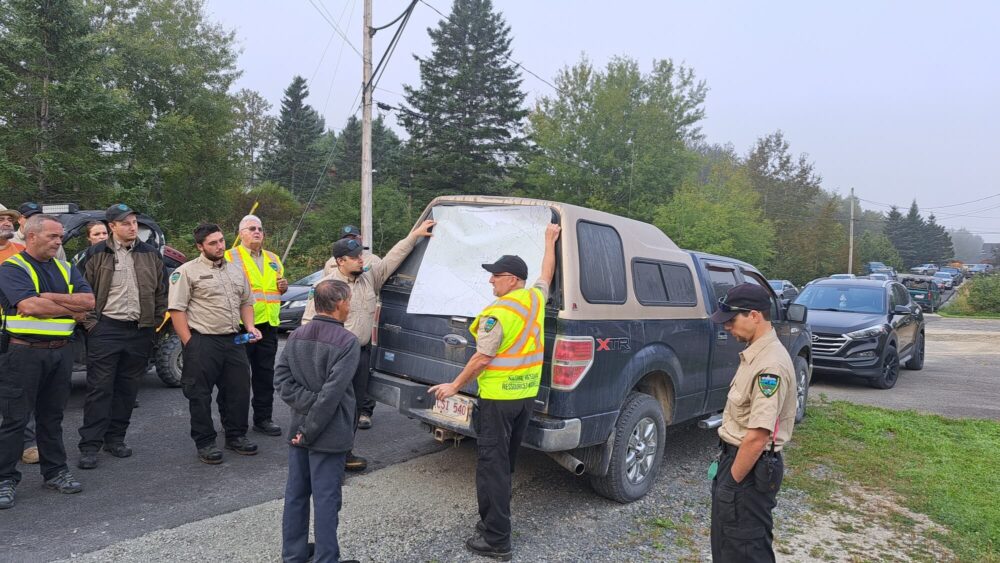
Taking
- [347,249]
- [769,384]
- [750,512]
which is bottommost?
[750,512]

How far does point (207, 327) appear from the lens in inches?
190

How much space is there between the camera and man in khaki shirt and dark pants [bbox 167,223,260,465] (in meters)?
4.80

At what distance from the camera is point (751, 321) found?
2.74 meters

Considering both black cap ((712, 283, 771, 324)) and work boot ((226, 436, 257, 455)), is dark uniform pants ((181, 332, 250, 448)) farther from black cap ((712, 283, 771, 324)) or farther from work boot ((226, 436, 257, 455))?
black cap ((712, 283, 771, 324))

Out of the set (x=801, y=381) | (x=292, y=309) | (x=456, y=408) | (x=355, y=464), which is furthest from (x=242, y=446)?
(x=292, y=309)

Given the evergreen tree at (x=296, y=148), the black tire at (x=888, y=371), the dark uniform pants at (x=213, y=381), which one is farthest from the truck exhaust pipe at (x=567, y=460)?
the evergreen tree at (x=296, y=148)

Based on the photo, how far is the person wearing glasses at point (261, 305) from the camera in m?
5.43

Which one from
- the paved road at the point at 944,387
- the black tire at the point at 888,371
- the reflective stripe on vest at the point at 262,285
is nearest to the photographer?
the reflective stripe on vest at the point at 262,285

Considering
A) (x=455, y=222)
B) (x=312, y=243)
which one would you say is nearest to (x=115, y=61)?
(x=312, y=243)

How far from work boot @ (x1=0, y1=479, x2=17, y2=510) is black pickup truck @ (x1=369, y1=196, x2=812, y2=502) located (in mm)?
2313

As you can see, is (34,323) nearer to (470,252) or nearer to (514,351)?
(470,252)

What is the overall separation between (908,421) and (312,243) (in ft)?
86.9

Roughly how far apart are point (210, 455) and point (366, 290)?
1820 millimetres

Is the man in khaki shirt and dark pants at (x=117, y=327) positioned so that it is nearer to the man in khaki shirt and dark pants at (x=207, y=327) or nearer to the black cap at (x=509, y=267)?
the man in khaki shirt and dark pants at (x=207, y=327)
